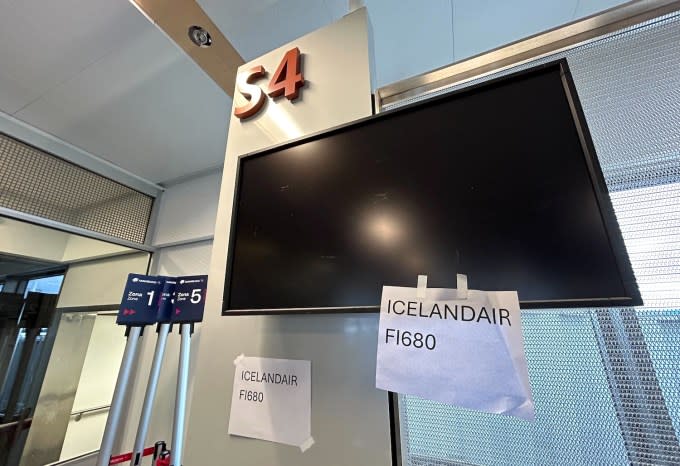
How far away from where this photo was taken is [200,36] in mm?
1343

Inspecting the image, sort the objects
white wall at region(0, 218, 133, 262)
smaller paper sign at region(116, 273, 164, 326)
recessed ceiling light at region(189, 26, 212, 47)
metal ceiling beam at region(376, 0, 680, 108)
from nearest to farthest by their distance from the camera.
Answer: metal ceiling beam at region(376, 0, 680, 108)
recessed ceiling light at region(189, 26, 212, 47)
smaller paper sign at region(116, 273, 164, 326)
white wall at region(0, 218, 133, 262)

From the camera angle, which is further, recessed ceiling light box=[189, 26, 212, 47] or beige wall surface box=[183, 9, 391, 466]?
recessed ceiling light box=[189, 26, 212, 47]

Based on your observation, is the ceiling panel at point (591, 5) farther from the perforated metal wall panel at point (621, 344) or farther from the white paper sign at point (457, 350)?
the white paper sign at point (457, 350)

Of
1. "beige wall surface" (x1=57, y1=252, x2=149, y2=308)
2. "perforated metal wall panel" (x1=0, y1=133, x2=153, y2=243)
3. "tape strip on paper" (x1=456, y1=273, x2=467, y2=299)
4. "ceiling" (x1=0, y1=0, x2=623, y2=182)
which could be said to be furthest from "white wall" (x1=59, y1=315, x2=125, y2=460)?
"tape strip on paper" (x1=456, y1=273, x2=467, y2=299)

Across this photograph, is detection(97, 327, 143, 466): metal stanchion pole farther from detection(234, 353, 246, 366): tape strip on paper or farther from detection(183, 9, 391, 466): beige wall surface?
detection(234, 353, 246, 366): tape strip on paper

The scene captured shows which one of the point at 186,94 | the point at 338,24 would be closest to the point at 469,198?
the point at 338,24

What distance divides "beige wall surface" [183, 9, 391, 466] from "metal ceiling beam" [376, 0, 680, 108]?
130mm

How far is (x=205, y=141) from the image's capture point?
2174 millimetres

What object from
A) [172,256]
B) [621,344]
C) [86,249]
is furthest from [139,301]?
[621,344]

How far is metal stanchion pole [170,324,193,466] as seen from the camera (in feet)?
4.98

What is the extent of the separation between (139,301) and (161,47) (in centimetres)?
142

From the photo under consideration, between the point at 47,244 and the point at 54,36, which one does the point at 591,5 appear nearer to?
the point at 54,36

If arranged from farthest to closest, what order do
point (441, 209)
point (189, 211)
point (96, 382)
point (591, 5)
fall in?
point (189, 211), point (96, 382), point (591, 5), point (441, 209)

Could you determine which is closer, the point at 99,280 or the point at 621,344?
the point at 621,344
